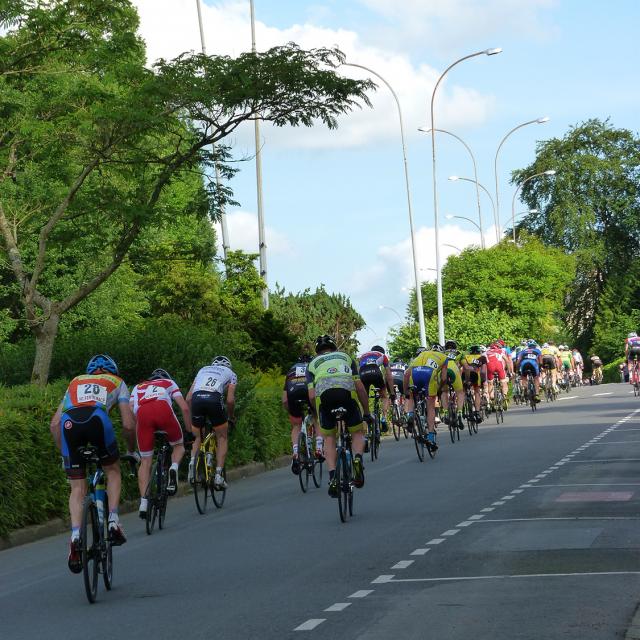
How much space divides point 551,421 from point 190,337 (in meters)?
13.2

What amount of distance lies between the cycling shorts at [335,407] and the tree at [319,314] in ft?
116

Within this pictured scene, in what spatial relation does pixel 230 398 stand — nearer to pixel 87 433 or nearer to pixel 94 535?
pixel 87 433

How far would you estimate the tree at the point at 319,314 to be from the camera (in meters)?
52.3

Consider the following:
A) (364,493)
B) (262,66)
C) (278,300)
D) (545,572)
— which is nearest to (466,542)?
(545,572)

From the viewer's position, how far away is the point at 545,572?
1086 centimetres

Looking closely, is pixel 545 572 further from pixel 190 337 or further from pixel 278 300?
pixel 278 300

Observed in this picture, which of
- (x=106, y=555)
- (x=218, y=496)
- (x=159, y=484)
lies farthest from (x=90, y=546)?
(x=218, y=496)

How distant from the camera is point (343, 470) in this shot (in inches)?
609

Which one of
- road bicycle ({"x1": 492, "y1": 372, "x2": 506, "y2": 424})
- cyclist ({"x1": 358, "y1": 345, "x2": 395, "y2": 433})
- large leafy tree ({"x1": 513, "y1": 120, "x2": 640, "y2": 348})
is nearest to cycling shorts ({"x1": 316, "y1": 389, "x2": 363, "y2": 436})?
cyclist ({"x1": 358, "y1": 345, "x2": 395, "y2": 433})

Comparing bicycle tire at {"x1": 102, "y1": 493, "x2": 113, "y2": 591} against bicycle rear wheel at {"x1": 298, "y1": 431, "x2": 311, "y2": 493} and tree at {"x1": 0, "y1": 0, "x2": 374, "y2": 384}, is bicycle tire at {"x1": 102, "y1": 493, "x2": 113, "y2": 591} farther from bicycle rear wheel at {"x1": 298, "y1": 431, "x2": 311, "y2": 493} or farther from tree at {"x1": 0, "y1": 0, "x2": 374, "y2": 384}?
tree at {"x1": 0, "y1": 0, "x2": 374, "y2": 384}

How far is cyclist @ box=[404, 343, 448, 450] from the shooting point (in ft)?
81.6

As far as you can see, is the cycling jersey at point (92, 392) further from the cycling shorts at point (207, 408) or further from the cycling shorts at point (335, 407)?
the cycling shorts at point (207, 408)

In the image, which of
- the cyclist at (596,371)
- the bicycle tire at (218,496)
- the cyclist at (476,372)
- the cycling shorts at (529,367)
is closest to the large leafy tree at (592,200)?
the cyclist at (596,371)

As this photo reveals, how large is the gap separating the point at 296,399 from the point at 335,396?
495cm
